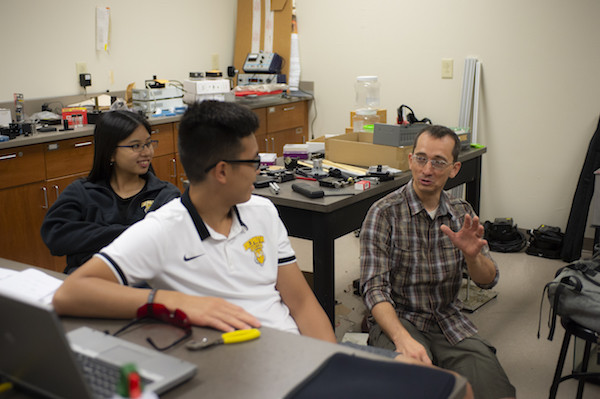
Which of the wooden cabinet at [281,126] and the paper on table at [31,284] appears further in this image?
the wooden cabinet at [281,126]

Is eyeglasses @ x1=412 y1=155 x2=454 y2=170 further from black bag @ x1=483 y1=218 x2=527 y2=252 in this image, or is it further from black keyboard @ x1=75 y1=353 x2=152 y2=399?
black bag @ x1=483 y1=218 x2=527 y2=252

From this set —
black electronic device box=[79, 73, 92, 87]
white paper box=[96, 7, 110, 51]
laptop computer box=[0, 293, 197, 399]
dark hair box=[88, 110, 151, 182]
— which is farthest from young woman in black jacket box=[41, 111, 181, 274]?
white paper box=[96, 7, 110, 51]

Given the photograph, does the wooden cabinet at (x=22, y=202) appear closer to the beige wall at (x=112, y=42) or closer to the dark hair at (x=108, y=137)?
the beige wall at (x=112, y=42)

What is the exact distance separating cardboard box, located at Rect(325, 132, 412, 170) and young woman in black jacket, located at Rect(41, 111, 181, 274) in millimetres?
1143

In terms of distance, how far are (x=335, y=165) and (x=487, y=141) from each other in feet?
6.25

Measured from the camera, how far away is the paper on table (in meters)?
1.51

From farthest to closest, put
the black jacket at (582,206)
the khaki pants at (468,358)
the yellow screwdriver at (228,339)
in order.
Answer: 1. the black jacket at (582,206)
2. the khaki pants at (468,358)
3. the yellow screwdriver at (228,339)

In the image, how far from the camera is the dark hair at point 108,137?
230 centimetres

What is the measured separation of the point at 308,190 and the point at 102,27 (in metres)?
2.78

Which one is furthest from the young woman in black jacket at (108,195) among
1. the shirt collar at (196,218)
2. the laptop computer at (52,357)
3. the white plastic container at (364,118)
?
the white plastic container at (364,118)

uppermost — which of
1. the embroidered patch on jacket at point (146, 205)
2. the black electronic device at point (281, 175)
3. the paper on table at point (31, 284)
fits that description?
the black electronic device at point (281, 175)

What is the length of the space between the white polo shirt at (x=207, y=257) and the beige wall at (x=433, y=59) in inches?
121

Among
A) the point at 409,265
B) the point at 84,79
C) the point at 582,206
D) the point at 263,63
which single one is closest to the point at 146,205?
the point at 409,265

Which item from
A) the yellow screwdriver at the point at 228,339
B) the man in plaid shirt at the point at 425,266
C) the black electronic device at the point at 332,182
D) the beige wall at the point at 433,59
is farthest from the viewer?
the beige wall at the point at 433,59
